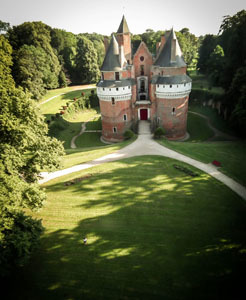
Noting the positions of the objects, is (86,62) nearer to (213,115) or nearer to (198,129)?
(213,115)

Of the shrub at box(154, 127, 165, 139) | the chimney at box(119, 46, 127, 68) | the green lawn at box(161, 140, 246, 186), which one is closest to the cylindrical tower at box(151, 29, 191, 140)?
the shrub at box(154, 127, 165, 139)

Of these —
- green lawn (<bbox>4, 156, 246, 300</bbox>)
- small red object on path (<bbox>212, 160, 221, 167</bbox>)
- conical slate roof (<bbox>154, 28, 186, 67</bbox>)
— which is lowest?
green lawn (<bbox>4, 156, 246, 300</bbox>)

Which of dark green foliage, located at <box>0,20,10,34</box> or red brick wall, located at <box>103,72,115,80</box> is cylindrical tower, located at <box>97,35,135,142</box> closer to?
red brick wall, located at <box>103,72,115,80</box>

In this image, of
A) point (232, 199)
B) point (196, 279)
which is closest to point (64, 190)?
point (196, 279)

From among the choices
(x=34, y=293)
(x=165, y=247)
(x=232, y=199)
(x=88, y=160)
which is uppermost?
(x=88, y=160)

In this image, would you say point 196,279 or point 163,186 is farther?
point 163,186

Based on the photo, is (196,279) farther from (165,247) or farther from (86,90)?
(86,90)
